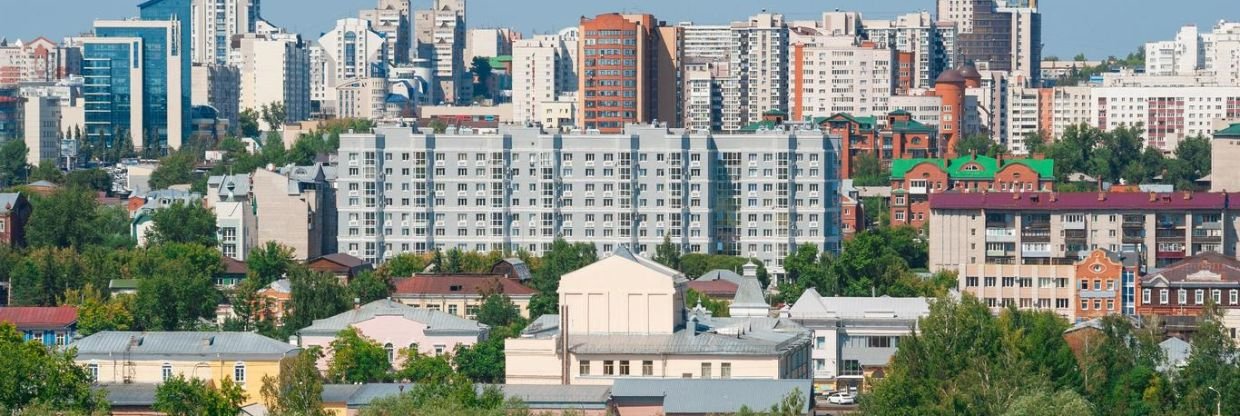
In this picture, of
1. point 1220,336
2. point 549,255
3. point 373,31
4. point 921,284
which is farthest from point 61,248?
point 373,31

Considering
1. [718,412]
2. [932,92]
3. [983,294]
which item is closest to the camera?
[718,412]

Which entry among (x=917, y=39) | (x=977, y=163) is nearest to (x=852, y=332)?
(x=977, y=163)

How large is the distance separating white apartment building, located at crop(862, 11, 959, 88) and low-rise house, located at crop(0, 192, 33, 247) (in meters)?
56.5

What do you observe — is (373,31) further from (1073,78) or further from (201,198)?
(201,198)

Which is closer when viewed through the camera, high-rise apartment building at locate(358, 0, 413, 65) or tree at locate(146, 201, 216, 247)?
tree at locate(146, 201, 216, 247)

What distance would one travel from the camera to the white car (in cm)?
4699

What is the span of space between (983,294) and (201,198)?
86.5 ft

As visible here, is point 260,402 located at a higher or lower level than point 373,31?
lower

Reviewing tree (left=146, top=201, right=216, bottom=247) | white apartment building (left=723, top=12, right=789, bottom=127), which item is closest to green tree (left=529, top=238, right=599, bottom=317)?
tree (left=146, top=201, right=216, bottom=247)

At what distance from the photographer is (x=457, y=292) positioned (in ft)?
192

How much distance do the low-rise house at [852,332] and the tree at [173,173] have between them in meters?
46.0

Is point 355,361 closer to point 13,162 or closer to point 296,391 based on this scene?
point 296,391

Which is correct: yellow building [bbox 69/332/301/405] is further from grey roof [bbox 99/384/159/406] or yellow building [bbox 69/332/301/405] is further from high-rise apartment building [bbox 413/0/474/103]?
high-rise apartment building [bbox 413/0/474/103]

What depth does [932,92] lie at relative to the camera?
113 meters
